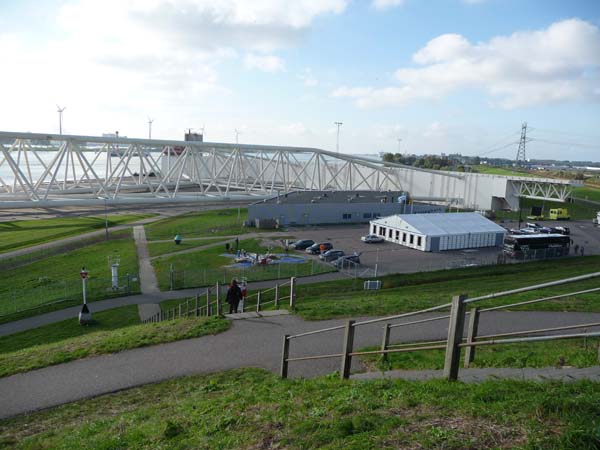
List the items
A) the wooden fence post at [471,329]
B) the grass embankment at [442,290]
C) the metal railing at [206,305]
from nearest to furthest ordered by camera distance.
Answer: the wooden fence post at [471,329] < the grass embankment at [442,290] < the metal railing at [206,305]

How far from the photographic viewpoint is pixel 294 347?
32.9ft

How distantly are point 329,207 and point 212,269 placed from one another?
24.3 meters

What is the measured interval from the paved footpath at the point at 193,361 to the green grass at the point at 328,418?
29.4 inches

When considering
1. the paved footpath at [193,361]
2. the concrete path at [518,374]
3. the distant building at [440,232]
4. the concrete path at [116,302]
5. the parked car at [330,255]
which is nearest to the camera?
the concrete path at [518,374]

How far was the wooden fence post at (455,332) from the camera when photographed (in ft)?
16.5

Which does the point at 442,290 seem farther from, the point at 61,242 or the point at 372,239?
the point at 61,242

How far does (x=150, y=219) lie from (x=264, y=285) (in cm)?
3334

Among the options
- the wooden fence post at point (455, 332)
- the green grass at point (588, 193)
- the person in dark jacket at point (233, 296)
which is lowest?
the person in dark jacket at point (233, 296)

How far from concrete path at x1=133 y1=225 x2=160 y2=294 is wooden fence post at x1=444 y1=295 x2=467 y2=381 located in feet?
71.6

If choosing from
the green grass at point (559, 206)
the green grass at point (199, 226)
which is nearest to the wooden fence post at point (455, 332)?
the green grass at point (199, 226)

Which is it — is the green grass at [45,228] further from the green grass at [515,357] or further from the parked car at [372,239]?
the green grass at [515,357]

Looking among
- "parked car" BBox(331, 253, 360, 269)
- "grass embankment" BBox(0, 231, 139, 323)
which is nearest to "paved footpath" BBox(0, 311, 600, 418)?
"grass embankment" BBox(0, 231, 139, 323)

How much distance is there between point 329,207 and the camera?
173 feet

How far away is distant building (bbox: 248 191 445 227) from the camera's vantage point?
50.0 meters
